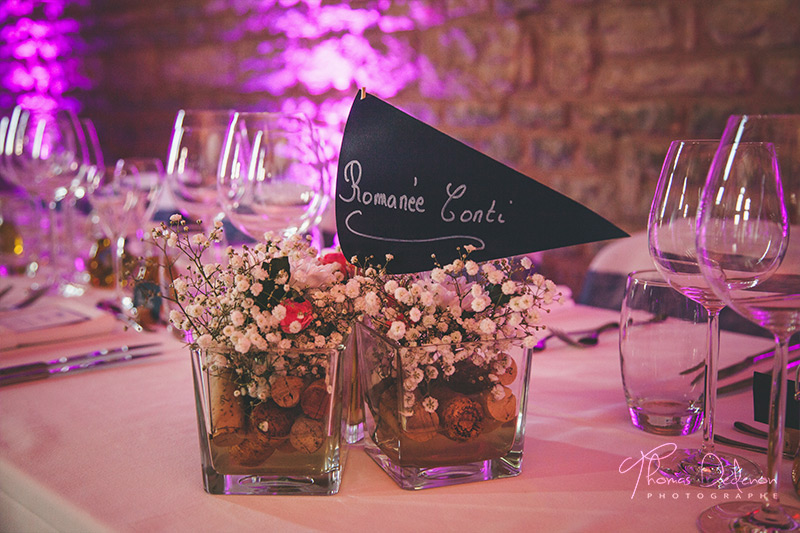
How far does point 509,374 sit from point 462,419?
0.06 m

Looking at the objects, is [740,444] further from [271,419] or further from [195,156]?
[195,156]

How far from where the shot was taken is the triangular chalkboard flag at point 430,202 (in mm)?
757

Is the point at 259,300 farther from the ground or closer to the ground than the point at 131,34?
closer to the ground

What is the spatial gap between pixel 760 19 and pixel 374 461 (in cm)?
202

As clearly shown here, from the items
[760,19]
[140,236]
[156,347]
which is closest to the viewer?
[156,347]

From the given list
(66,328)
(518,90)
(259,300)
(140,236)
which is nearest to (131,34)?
(518,90)

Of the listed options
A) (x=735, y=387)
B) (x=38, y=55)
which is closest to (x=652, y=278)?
(x=735, y=387)

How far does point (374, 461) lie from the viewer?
756 millimetres

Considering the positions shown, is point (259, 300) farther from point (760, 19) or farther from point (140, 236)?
point (760, 19)

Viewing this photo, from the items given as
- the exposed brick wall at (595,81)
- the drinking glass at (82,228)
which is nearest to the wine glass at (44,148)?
the drinking glass at (82,228)

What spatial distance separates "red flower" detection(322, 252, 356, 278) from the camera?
85 cm

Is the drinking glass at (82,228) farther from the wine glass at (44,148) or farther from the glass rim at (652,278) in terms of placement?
the glass rim at (652,278)

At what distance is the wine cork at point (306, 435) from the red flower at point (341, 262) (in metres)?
0.21

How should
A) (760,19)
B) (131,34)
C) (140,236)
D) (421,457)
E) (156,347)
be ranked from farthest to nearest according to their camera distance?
(131,34) → (760,19) → (140,236) → (156,347) → (421,457)
